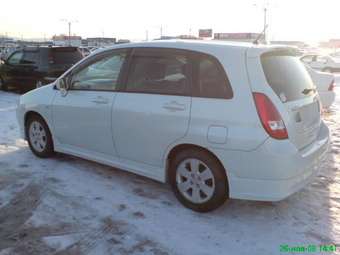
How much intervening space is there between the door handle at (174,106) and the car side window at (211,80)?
0.19 m

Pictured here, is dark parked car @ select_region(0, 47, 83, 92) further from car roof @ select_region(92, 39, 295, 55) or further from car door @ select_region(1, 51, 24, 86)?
car roof @ select_region(92, 39, 295, 55)

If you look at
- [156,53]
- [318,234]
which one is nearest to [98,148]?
[156,53]

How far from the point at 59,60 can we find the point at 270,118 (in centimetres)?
967

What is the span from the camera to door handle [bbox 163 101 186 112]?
156 inches

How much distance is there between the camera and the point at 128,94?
4.47 m

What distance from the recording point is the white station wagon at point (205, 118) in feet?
11.8

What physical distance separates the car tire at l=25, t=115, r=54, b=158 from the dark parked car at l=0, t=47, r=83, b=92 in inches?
243

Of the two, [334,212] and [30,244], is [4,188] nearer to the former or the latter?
[30,244]

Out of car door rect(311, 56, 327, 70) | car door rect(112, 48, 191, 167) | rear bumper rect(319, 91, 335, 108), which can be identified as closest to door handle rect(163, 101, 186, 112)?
car door rect(112, 48, 191, 167)

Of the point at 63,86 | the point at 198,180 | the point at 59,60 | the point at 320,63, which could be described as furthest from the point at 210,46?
the point at 320,63

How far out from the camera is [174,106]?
158 inches

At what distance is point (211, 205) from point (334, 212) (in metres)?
1.30

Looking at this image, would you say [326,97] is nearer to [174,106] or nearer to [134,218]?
[174,106]

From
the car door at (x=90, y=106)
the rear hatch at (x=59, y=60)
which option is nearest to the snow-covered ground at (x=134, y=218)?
the car door at (x=90, y=106)
